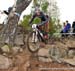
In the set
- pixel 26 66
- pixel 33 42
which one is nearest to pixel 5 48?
pixel 26 66

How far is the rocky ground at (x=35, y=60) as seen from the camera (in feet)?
38.9

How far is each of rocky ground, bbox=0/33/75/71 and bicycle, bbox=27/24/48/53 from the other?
21 centimetres

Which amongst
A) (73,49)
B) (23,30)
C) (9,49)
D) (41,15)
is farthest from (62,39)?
(9,49)

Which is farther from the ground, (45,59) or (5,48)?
(5,48)

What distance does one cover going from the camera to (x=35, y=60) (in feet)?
43.5

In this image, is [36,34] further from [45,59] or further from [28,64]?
[28,64]

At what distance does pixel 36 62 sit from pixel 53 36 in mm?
5312

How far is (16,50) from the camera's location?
13258mm

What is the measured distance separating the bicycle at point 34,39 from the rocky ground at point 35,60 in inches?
8.1

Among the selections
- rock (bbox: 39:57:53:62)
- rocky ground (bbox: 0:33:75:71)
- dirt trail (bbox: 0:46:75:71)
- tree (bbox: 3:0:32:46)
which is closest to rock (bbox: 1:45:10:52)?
rocky ground (bbox: 0:33:75:71)

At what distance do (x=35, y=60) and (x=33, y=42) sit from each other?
2.68ft

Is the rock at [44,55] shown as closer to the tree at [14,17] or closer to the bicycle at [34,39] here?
the bicycle at [34,39]

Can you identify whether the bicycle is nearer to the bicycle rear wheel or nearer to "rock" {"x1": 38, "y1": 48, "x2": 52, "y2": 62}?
the bicycle rear wheel

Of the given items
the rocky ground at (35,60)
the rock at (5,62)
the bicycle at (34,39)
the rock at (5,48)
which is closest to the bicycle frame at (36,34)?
the bicycle at (34,39)
